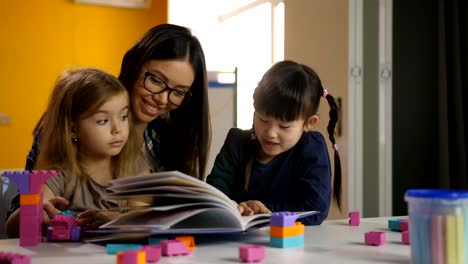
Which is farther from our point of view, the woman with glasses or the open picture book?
the woman with glasses

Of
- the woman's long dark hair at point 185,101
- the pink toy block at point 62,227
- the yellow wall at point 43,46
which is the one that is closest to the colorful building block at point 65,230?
the pink toy block at point 62,227

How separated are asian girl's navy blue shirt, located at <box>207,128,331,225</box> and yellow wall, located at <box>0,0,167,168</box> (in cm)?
336

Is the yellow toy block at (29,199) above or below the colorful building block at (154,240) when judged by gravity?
above

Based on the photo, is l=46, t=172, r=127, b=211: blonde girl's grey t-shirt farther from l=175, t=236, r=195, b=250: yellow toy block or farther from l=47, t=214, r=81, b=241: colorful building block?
l=175, t=236, r=195, b=250: yellow toy block

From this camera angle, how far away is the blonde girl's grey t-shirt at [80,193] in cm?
125

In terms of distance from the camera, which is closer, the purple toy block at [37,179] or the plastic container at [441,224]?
the plastic container at [441,224]

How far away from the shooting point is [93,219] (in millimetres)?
932

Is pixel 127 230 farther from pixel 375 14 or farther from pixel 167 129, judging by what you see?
pixel 375 14

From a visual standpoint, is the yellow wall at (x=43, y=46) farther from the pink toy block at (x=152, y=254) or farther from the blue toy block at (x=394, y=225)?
the pink toy block at (x=152, y=254)

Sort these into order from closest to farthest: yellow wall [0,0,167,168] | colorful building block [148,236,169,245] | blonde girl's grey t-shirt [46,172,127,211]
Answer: colorful building block [148,236,169,245] → blonde girl's grey t-shirt [46,172,127,211] → yellow wall [0,0,167,168]

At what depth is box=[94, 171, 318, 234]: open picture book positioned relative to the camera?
78cm

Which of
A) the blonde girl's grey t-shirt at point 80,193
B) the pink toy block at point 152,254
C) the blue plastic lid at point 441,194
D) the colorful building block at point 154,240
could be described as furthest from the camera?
the blonde girl's grey t-shirt at point 80,193

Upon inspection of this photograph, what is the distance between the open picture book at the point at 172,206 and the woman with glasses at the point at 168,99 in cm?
60

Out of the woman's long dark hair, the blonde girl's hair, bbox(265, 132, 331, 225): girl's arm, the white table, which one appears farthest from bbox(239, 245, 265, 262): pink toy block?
the woman's long dark hair
